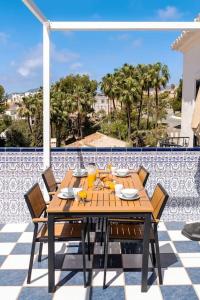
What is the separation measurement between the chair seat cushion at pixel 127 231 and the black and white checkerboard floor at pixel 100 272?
1.31 ft

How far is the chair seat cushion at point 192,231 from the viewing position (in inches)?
150

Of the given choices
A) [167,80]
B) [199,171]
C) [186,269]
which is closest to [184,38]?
[199,171]

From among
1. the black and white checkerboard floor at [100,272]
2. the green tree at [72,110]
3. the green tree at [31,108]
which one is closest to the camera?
the black and white checkerboard floor at [100,272]

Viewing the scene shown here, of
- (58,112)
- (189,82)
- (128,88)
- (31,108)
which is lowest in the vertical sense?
(58,112)

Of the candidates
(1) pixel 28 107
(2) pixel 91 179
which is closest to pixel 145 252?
(2) pixel 91 179

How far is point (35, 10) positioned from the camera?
329 centimetres

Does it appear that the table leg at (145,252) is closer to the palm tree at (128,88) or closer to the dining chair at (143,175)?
the dining chair at (143,175)

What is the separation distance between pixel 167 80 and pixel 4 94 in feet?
47.0

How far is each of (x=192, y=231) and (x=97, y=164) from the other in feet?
4.60

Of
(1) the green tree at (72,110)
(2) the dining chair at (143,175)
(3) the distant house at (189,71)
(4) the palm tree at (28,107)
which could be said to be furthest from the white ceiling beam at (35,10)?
(4) the palm tree at (28,107)

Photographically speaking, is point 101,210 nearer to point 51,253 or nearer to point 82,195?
point 82,195

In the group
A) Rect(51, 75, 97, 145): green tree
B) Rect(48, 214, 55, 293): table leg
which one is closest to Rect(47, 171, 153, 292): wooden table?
Rect(48, 214, 55, 293): table leg

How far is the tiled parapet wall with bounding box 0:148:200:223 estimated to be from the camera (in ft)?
14.2

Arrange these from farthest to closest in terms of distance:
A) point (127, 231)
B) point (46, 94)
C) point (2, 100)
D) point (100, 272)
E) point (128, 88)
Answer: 1. point (2, 100)
2. point (128, 88)
3. point (46, 94)
4. point (100, 272)
5. point (127, 231)
